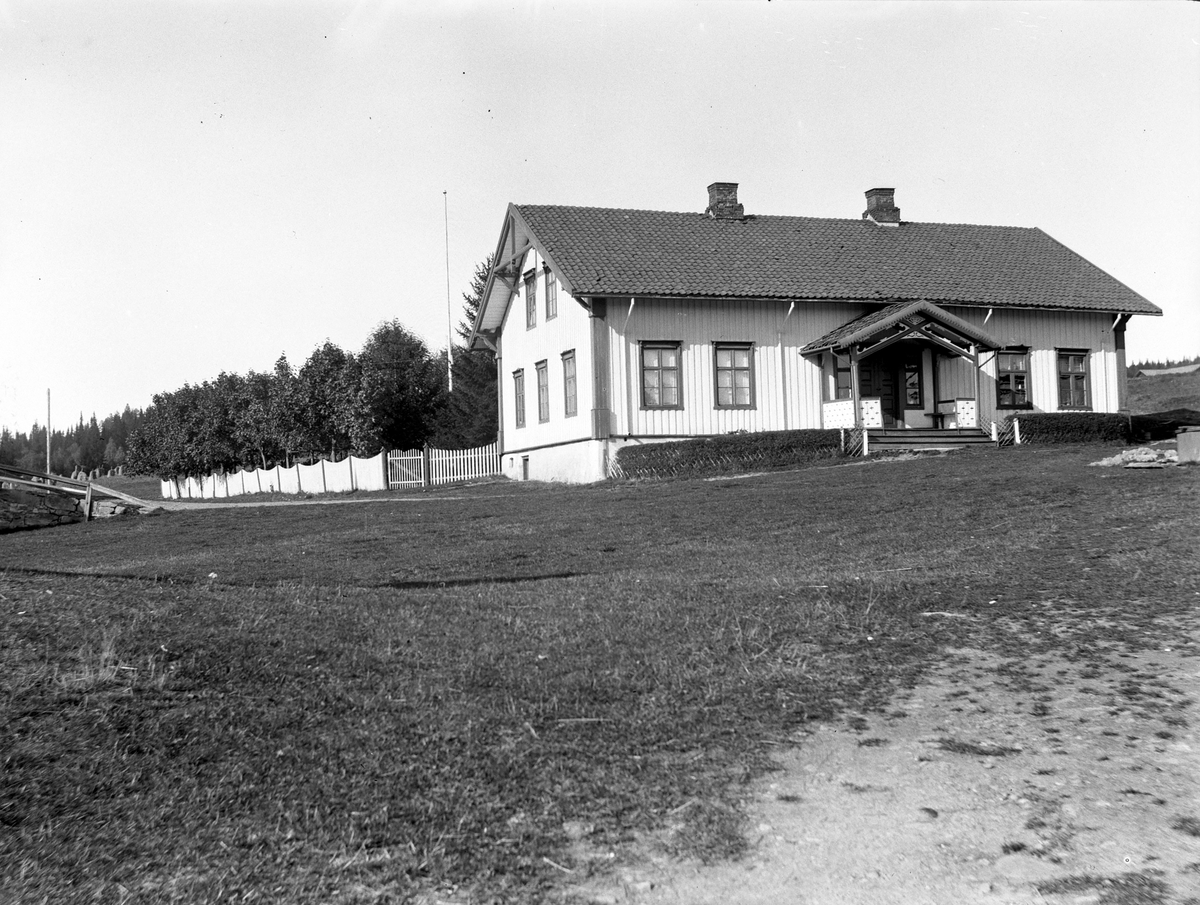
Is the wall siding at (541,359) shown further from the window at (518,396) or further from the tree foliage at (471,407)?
the tree foliage at (471,407)

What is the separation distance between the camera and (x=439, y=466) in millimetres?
41531

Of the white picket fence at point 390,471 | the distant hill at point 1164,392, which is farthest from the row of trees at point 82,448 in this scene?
the distant hill at point 1164,392

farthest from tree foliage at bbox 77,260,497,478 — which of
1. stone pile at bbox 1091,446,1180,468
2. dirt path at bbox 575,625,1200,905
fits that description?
dirt path at bbox 575,625,1200,905

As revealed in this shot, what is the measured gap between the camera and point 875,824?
5.11m

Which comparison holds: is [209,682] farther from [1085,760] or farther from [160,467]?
[160,467]

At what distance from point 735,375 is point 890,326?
4301 millimetres

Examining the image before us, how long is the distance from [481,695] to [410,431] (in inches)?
1895

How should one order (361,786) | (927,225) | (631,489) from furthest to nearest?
(927,225) → (631,489) → (361,786)

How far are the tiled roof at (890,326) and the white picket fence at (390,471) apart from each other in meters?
12.8

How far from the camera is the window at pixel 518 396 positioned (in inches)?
1462

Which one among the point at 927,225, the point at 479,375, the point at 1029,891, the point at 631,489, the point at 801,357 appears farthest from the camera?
the point at 479,375

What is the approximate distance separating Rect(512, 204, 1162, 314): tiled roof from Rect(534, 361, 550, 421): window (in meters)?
4.13

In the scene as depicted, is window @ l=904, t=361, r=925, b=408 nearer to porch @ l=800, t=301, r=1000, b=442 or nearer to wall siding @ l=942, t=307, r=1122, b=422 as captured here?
porch @ l=800, t=301, r=1000, b=442

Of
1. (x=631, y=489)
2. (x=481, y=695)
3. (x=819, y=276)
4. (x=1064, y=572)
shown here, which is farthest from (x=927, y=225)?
(x=481, y=695)
